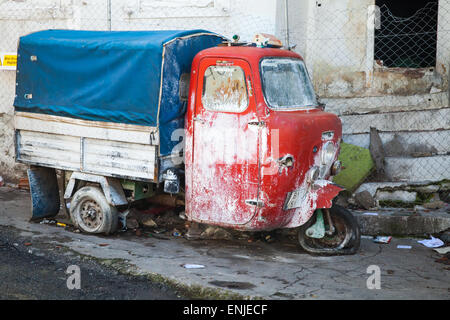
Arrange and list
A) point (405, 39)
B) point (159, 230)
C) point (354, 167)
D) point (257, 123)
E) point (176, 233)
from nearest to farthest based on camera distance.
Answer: point (257, 123) → point (176, 233) → point (159, 230) → point (354, 167) → point (405, 39)

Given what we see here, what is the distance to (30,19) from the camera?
33.7 ft

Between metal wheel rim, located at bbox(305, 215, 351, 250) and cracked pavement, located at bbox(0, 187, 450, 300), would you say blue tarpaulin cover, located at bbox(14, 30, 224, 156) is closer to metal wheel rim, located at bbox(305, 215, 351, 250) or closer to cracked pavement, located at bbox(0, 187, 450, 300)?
cracked pavement, located at bbox(0, 187, 450, 300)

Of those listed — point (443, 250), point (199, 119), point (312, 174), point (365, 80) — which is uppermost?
point (365, 80)

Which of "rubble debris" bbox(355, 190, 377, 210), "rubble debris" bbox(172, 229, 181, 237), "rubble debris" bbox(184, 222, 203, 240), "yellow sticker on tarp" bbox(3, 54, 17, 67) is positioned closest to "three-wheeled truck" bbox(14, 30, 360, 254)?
"rubble debris" bbox(184, 222, 203, 240)

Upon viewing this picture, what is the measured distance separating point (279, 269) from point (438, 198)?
130 inches

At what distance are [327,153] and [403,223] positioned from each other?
1.70 metres

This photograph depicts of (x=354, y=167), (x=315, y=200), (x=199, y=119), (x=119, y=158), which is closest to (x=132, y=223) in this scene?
(x=119, y=158)

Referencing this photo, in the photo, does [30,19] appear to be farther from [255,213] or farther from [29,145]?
[255,213]

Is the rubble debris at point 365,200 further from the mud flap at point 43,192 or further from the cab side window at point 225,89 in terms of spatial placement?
the mud flap at point 43,192

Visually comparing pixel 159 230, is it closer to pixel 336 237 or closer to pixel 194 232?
pixel 194 232

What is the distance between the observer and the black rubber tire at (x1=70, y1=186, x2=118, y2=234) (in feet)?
23.6

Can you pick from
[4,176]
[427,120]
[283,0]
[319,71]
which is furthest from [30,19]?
[427,120]

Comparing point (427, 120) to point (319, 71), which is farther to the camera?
point (319, 71)

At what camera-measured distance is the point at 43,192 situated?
26.0ft
